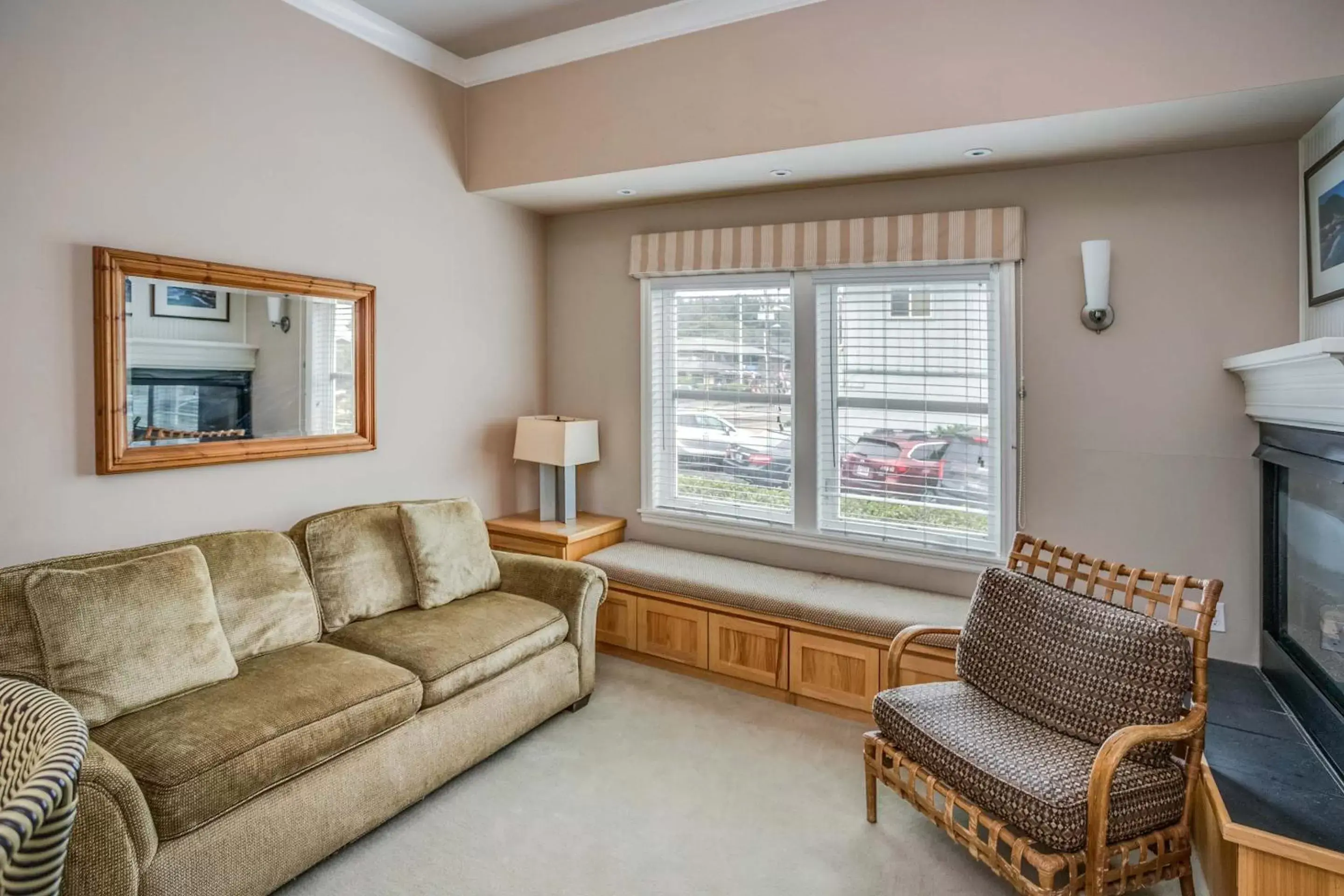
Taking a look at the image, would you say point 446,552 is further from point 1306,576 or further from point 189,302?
point 1306,576

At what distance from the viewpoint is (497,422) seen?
425 cm

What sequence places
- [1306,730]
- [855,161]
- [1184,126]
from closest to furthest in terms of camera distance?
[1306,730], [1184,126], [855,161]

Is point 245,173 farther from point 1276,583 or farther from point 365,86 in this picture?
point 1276,583

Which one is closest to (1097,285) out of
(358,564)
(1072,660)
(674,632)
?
(1072,660)

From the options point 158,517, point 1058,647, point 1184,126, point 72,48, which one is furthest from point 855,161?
point 158,517

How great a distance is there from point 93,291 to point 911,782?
3.17 m

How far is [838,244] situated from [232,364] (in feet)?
9.01

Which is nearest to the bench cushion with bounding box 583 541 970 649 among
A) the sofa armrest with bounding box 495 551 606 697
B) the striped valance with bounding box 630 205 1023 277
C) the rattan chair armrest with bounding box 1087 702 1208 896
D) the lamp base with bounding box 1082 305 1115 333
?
the sofa armrest with bounding box 495 551 606 697

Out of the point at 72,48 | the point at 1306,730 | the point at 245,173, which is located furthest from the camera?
the point at 245,173

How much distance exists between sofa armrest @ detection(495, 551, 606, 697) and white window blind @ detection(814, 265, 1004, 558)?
1280 mm

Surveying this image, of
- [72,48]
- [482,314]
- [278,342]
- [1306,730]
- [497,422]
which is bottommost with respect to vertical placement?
[1306,730]

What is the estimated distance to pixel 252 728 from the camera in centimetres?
203

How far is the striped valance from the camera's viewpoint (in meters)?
3.18

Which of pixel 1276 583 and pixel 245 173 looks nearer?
pixel 1276 583
